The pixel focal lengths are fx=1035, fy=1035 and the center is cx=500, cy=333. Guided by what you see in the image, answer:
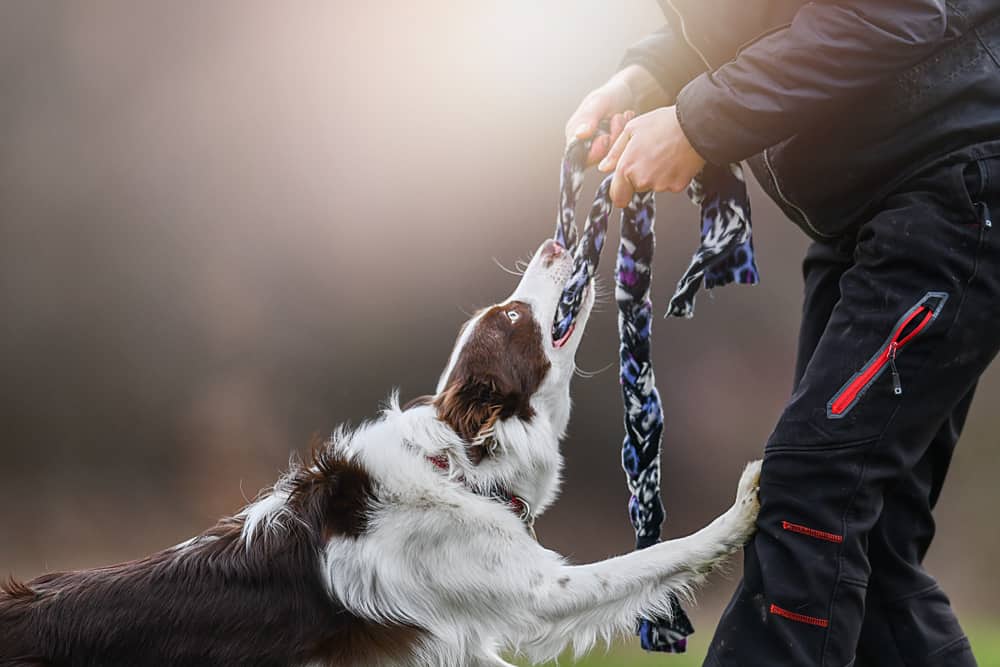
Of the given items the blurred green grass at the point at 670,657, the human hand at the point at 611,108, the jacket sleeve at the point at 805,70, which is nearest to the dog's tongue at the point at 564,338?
the human hand at the point at 611,108

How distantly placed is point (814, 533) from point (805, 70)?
0.77 metres

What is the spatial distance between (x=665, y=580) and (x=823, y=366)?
698 millimetres

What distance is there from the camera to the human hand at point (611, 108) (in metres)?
2.27

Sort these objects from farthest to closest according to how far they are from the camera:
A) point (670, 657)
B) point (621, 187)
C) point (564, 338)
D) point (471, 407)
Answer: point (670, 657) → point (564, 338) → point (471, 407) → point (621, 187)

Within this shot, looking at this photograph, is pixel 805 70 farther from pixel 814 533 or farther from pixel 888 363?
pixel 814 533

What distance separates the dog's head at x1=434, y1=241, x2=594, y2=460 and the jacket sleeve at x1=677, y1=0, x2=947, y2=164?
900 millimetres

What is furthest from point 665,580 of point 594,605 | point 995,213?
point 995,213

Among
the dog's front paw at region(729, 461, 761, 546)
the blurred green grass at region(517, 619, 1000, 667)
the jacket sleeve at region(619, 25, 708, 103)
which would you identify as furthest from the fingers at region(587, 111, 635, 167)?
the blurred green grass at region(517, 619, 1000, 667)

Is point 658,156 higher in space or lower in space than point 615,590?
higher

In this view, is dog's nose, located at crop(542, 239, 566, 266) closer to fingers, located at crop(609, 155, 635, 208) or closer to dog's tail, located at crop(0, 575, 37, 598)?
fingers, located at crop(609, 155, 635, 208)

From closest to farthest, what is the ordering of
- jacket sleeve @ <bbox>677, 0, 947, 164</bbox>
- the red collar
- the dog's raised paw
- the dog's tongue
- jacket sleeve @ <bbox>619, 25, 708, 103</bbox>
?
jacket sleeve @ <bbox>677, 0, 947, 164</bbox> → the dog's raised paw → jacket sleeve @ <bbox>619, 25, 708, 103</bbox> → the red collar → the dog's tongue

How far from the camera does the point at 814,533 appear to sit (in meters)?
1.75

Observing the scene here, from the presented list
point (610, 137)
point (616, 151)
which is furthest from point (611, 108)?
point (616, 151)

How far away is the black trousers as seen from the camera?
169 centimetres
